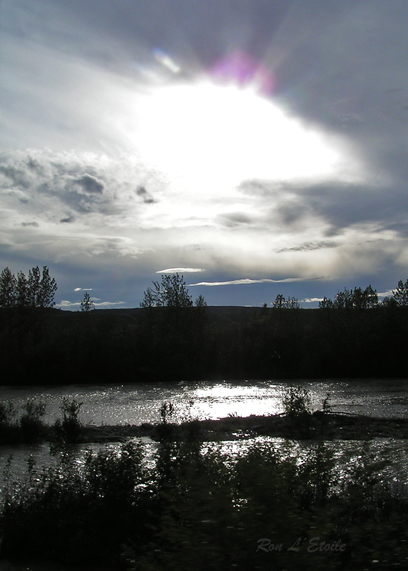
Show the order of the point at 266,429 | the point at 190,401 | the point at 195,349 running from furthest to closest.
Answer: the point at 195,349 < the point at 266,429 < the point at 190,401

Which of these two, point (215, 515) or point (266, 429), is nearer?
point (215, 515)

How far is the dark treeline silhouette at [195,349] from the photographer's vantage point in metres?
59.2

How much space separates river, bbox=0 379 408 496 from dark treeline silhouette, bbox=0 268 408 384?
17.1ft

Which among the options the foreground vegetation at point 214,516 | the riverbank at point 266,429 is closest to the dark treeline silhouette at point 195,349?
the riverbank at point 266,429

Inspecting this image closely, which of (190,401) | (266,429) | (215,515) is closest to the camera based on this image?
(215,515)

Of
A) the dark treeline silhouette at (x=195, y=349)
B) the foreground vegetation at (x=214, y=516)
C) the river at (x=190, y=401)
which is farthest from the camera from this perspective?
the dark treeline silhouette at (x=195, y=349)

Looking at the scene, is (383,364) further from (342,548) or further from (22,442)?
(342,548)

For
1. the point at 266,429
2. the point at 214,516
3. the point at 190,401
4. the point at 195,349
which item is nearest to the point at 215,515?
the point at 214,516

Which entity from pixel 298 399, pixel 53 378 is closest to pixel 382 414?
pixel 298 399

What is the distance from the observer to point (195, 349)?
212ft

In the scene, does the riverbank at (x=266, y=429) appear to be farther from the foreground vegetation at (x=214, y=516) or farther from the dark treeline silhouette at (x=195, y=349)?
the dark treeline silhouette at (x=195, y=349)

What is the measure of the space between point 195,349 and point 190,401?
46515mm

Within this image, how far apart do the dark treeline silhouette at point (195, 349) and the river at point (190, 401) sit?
521 centimetres

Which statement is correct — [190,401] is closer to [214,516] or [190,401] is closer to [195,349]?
[214,516]
